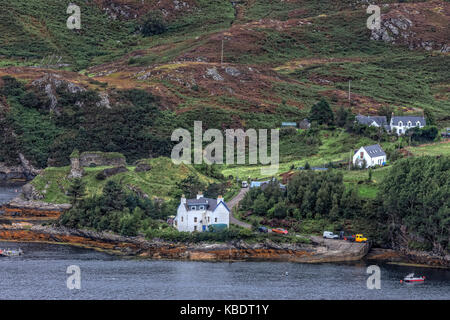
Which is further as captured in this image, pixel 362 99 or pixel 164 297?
pixel 362 99

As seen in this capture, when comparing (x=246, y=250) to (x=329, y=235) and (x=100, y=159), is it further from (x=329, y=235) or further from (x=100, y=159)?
(x=100, y=159)

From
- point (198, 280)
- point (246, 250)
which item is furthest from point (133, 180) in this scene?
point (198, 280)

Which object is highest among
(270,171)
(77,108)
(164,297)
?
(77,108)

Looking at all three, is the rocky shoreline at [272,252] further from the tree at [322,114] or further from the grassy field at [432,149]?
the tree at [322,114]

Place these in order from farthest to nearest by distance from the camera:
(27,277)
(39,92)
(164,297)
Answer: (39,92)
(27,277)
(164,297)

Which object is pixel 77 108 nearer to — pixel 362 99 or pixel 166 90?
pixel 166 90


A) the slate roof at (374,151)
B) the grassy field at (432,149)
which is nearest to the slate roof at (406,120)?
the grassy field at (432,149)

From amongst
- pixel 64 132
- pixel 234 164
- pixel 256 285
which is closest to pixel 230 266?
pixel 256 285

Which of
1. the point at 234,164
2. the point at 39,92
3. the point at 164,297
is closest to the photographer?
the point at 164,297
